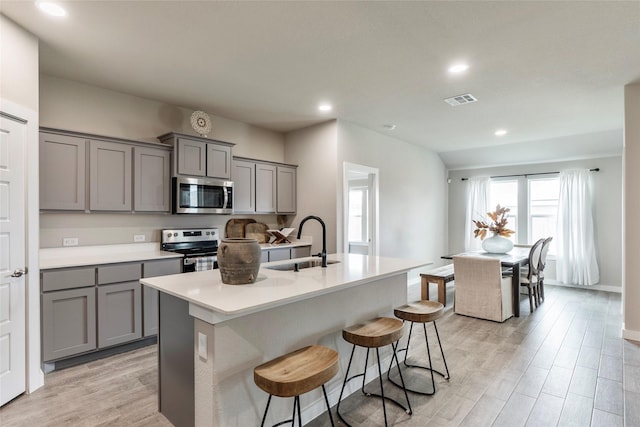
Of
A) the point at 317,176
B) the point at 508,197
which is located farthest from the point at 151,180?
the point at 508,197

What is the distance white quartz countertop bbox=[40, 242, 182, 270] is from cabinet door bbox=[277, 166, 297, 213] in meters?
1.80

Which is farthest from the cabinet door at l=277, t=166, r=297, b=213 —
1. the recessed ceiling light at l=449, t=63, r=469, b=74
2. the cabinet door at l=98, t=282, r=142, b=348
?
the recessed ceiling light at l=449, t=63, r=469, b=74

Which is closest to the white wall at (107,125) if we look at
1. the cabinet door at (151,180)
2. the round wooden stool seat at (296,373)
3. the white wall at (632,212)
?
the cabinet door at (151,180)

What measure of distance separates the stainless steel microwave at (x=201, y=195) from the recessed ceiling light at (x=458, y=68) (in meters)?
2.87

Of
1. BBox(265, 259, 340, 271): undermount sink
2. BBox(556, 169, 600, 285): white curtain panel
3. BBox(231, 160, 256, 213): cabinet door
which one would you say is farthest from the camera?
BBox(556, 169, 600, 285): white curtain panel

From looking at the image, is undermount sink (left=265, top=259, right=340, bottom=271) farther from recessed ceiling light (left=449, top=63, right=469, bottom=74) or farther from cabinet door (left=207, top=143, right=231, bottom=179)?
recessed ceiling light (left=449, top=63, right=469, bottom=74)

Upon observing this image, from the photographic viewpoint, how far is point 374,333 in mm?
2143

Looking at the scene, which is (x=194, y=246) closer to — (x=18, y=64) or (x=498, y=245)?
(x=18, y=64)

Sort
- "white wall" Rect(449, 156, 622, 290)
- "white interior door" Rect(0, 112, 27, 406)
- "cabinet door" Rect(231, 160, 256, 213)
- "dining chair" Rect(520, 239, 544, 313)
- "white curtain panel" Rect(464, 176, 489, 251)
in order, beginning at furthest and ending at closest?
"white curtain panel" Rect(464, 176, 489, 251), "white wall" Rect(449, 156, 622, 290), "dining chair" Rect(520, 239, 544, 313), "cabinet door" Rect(231, 160, 256, 213), "white interior door" Rect(0, 112, 27, 406)

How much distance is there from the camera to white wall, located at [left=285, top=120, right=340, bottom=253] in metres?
4.77

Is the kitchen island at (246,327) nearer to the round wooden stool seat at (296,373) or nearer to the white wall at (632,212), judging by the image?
the round wooden stool seat at (296,373)

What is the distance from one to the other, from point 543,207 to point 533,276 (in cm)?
245

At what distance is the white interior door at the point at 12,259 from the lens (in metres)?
2.34

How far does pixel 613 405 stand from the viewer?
7.74 feet
